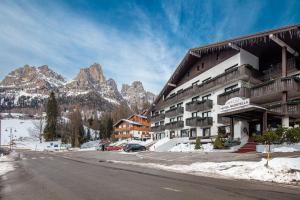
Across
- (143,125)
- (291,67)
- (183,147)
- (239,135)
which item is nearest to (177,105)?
(183,147)

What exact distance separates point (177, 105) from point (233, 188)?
3873 cm

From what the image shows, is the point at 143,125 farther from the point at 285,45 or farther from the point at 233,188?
the point at 233,188

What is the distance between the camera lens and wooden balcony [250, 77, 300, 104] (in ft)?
84.9

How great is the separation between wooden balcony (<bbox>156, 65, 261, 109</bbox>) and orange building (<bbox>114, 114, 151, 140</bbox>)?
155 ft

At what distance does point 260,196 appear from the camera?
900 cm

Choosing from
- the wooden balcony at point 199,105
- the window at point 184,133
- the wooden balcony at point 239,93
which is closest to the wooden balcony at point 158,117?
the window at point 184,133

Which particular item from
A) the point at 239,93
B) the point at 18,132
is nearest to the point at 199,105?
the point at 239,93

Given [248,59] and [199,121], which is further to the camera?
[199,121]

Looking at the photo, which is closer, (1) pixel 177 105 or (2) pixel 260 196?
(2) pixel 260 196

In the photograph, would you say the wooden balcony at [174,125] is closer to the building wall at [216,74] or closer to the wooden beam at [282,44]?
the building wall at [216,74]

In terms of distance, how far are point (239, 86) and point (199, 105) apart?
27.2 feet

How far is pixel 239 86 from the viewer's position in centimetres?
3247

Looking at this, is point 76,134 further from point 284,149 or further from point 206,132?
point 284,149

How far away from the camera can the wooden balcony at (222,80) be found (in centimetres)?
3113
